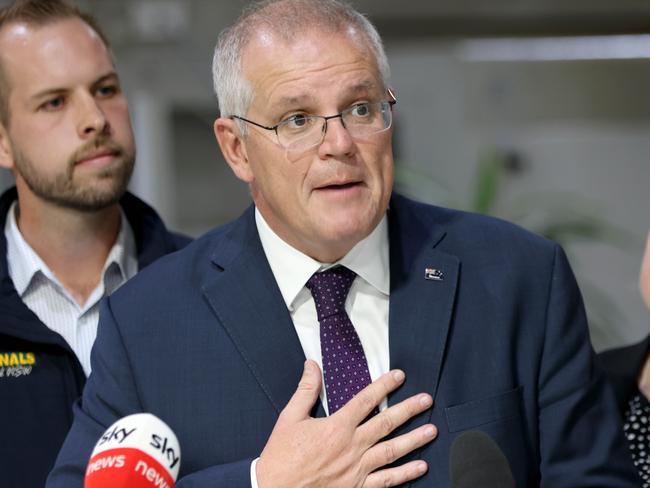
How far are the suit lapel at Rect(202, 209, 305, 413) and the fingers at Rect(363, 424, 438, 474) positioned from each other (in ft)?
0.65

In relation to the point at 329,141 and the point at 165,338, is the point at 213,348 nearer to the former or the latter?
the point at 165,338


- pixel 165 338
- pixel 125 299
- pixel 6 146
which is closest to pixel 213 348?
pixel 165 338

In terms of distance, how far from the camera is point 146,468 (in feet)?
4.54

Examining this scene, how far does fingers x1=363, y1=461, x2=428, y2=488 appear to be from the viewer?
1734 millimetres

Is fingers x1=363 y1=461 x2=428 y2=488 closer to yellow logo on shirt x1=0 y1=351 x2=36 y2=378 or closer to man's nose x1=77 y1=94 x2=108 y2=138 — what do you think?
yellow logo on shirt x1=0 y1=351 x2=36 y2=378

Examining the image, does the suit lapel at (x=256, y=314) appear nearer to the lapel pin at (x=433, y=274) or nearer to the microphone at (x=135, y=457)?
the lapel pin at (x=433, y=274)

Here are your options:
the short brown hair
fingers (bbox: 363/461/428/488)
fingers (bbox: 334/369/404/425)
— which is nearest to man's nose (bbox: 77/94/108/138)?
the short brown hair

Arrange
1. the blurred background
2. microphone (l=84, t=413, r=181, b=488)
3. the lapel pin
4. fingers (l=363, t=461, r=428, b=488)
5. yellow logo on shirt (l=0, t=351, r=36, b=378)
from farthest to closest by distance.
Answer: the blurred background → yellow logo on shirt (l=0, t=351, r=36, b=378) → the lapel pin → fingers (l=363, t=461, r=428, b=488) → microphone (l=84, t=413, r=181, b=488)

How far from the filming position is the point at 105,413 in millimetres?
1881

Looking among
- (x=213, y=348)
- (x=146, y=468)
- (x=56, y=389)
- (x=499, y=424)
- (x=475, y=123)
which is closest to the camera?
(x=146, y=468)

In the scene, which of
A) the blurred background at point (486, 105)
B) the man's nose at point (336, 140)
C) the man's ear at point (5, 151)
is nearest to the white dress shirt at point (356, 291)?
the man's nose at point (336, 140)

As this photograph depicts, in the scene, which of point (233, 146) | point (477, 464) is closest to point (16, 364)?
point (233, 146)

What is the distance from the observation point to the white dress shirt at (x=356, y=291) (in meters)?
1.94

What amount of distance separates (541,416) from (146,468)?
0.76 m
